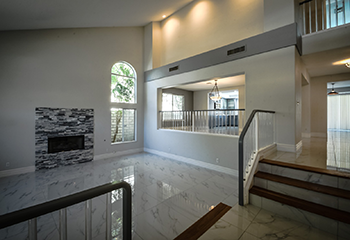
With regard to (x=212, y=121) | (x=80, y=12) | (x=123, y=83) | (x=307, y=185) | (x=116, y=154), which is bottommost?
(x=116, y=154)

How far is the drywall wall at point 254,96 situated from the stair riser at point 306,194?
5.18 ft

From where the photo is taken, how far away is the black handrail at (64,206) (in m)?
0.79

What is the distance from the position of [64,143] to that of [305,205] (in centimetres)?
626

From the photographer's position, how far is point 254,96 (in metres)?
4.12

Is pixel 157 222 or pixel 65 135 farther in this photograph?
pixel 65 135

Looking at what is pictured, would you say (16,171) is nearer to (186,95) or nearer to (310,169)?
(310,169)

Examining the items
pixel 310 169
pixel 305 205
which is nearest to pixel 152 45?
pixel 310 169

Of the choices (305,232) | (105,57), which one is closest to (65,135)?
(105,57)

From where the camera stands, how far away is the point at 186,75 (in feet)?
18.5

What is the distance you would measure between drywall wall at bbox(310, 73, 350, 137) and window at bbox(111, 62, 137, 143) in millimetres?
7297

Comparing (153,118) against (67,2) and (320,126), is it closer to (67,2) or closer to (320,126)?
→ (67,2)

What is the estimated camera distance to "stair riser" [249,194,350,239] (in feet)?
6.14

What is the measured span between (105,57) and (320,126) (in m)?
8.71

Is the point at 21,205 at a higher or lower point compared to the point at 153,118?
lower
